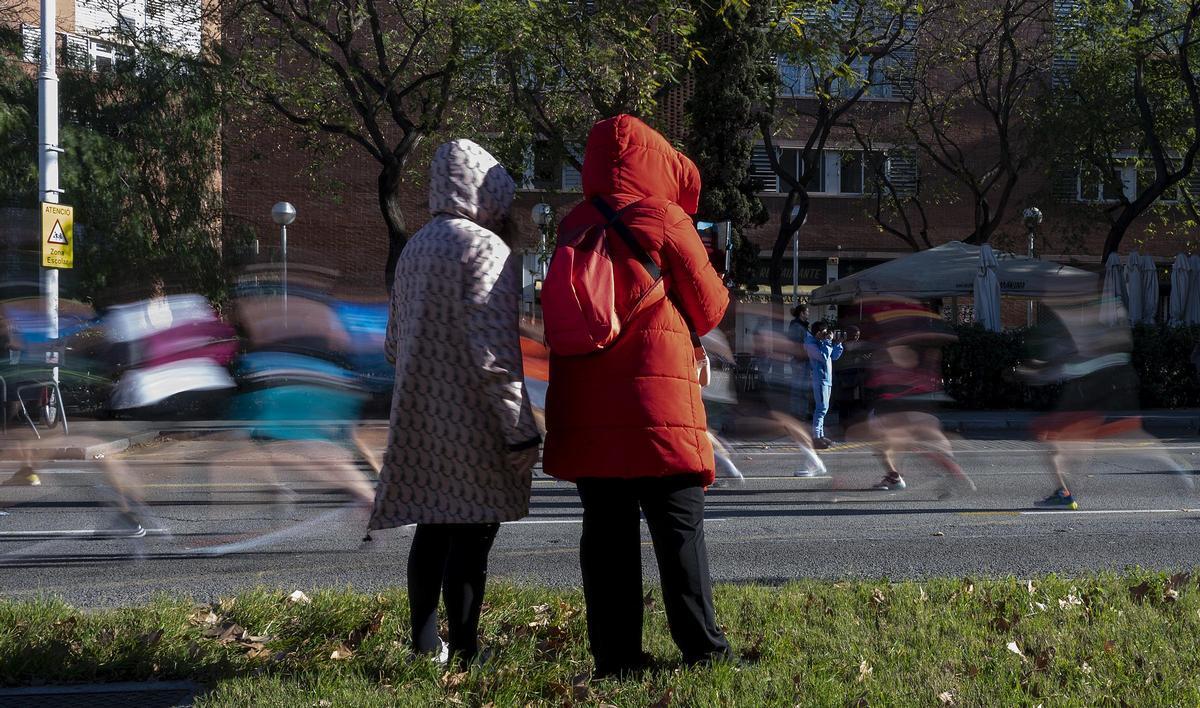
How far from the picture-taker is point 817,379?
12.0 m

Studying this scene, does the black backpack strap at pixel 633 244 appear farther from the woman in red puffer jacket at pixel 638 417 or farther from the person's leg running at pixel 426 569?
the person's leg running at pixel 426 569

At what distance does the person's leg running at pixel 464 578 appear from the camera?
12.3 feet

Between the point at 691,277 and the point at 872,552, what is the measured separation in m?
3.99

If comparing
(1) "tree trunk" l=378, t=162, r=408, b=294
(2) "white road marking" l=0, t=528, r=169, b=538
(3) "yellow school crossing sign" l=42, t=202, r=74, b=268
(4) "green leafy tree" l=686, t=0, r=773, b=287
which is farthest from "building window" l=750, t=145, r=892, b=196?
(2) "white road marking" l=0, t=528, r=169, b=538

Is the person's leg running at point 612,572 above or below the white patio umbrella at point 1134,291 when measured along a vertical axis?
below

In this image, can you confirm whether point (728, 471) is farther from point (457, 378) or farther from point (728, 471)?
point (457, 378)

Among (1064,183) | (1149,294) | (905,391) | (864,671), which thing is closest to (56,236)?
(905,391)

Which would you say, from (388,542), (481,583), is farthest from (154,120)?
(481,583)

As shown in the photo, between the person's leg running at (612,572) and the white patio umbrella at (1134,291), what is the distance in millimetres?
18337

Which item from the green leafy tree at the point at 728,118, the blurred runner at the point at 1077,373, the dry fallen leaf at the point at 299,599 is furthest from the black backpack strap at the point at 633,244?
the green leafy tree at the point at 728,118

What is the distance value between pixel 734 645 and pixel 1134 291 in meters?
18.2

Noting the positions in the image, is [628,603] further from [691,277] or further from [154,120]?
[154,120]

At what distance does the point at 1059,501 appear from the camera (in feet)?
29.6

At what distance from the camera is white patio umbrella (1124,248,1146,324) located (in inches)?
782
